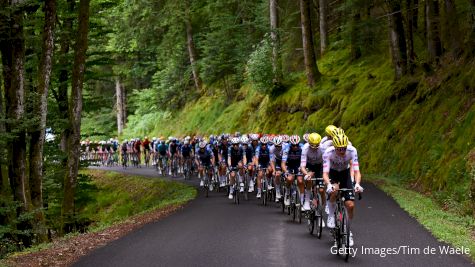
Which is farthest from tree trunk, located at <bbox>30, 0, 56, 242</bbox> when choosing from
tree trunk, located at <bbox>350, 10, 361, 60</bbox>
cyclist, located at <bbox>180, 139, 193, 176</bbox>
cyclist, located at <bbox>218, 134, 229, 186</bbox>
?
tree trunk, located at <bbox>350, 10, 361, 60</bbox>

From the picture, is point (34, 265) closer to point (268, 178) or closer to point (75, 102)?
point (75, 102)

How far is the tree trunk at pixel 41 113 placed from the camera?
14.5 m

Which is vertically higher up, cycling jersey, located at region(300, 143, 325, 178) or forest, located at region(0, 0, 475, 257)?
forest, located at region(0, 0, 475, 257)

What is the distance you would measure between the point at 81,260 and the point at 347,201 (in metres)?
4.95


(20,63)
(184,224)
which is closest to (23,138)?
(20,63)

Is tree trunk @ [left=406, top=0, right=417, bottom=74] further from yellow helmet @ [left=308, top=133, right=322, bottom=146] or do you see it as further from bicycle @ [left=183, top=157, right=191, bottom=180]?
yellow helmet @ [left=308, top=133, right=322, bottom=146]

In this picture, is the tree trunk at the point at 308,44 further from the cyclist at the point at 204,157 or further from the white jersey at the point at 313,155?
the white jersey at the point at 313,155

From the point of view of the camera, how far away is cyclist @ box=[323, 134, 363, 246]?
9.73 metres

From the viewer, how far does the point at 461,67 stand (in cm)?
2250

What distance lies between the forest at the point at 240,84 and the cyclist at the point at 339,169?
5.49 meters

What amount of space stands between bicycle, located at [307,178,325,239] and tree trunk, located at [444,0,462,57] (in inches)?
520

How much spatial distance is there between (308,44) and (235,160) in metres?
13.2

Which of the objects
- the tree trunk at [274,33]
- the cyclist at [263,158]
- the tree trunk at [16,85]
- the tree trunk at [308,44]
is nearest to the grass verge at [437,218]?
the cyclist at [263,158]

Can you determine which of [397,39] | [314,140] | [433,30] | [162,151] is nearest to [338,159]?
[314,140]
